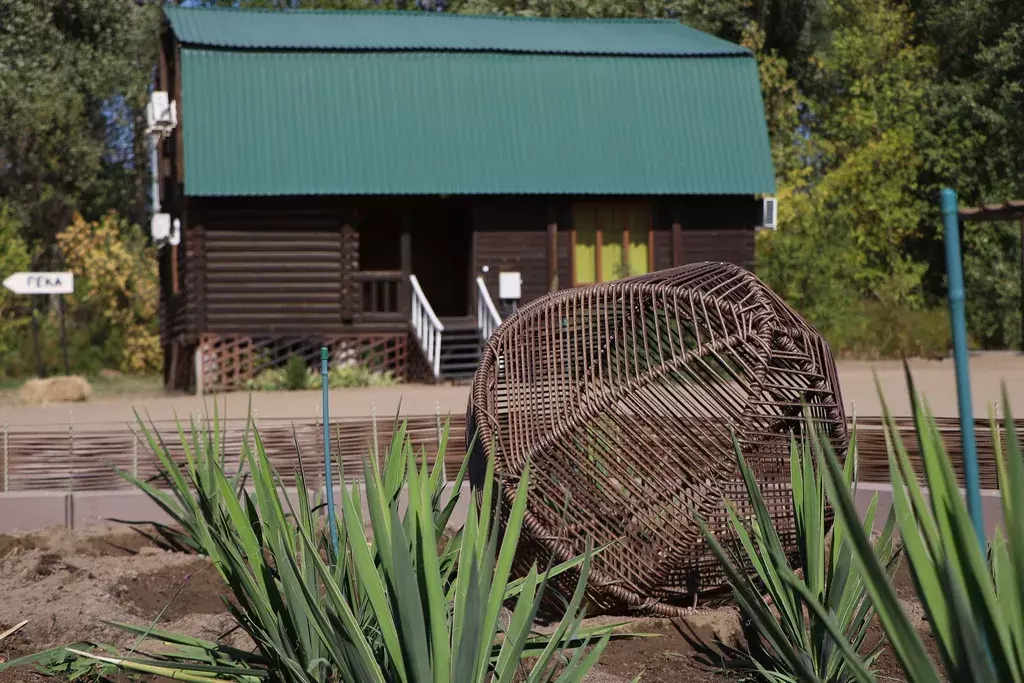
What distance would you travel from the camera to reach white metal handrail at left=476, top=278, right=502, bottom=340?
20.2 metres

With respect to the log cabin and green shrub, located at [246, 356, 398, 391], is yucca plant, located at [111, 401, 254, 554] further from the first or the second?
the log cabin

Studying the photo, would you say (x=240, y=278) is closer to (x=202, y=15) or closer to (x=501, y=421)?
(x=202, y=15)

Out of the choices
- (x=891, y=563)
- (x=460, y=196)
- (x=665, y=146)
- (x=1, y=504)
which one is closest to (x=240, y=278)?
(x=460, y=196)

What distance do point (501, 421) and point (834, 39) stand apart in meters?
31.9

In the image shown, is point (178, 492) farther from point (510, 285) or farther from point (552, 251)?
point (552, 251)

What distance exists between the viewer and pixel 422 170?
2048 centimetres

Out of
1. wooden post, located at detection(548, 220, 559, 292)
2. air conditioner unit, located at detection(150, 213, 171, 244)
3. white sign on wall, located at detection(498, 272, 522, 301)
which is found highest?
air conditioner unit, located at detection(150, 213, 171, 244)

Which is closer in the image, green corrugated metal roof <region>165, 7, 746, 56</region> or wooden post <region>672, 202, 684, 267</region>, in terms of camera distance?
green corrugated metal roof <region>165, 7, 746, 56</region>

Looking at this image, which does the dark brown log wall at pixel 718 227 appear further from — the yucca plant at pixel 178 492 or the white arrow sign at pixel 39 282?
the yucca plant at pixel 178 492

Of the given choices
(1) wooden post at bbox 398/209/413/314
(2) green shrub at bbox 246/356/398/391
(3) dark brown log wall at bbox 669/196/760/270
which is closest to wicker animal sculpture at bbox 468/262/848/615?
(2) green shrub at bbox 246/356/398/391

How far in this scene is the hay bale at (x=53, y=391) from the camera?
19172 millimetres

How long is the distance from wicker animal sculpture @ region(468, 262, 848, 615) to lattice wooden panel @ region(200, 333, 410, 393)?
14660mm

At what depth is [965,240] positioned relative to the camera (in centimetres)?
3186

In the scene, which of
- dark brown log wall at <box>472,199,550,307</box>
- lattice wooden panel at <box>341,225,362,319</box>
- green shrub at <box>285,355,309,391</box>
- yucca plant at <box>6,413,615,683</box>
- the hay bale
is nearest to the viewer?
yucca plant at <box>6,413,615,683</box>
